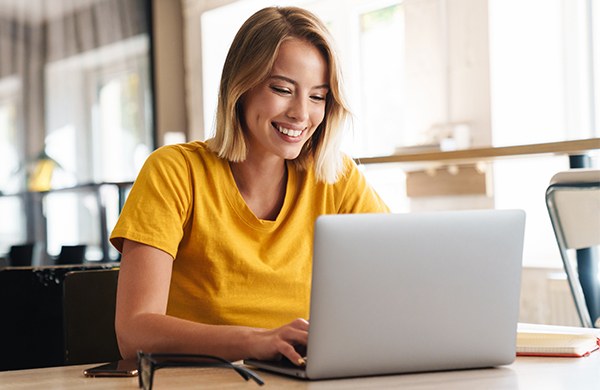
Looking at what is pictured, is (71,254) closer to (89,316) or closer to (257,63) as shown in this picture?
(89,316)

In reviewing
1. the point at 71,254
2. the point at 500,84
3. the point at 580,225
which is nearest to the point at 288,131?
the point at 580,225

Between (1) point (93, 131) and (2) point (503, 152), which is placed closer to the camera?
(2) point (503, 152)

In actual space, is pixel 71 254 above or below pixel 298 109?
below

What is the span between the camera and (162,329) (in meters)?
1.35

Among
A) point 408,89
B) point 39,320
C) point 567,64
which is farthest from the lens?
point 408,89

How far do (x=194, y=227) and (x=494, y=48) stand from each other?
9.31ft

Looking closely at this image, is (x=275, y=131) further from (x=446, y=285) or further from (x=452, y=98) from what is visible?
(x=452, y=98)

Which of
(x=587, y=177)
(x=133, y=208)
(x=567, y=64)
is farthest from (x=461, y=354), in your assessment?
(x=567, y=64)

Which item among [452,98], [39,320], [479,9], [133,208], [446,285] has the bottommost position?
[39,320]

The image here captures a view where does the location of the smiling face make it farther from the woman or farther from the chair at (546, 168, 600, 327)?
the chair at (546, 168, 600, 327)

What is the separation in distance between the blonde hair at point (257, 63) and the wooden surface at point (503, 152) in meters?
0.52

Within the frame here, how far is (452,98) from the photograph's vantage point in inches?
170

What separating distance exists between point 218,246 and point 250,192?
0.16 metres

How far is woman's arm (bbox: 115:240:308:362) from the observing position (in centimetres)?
121
